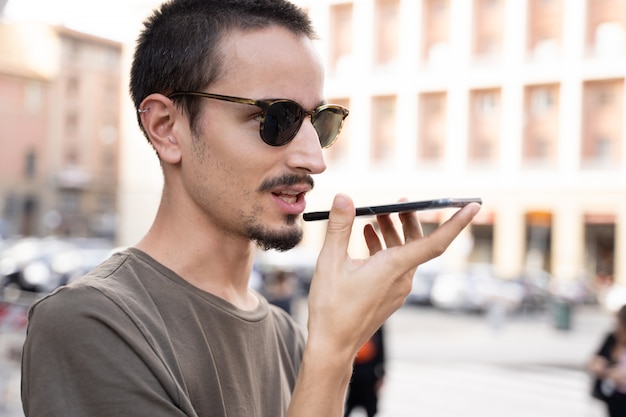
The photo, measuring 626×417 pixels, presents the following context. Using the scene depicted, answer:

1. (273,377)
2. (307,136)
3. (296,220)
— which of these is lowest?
(273,377)

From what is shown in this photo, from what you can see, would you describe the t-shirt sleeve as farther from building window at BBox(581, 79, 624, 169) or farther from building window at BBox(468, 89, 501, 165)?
building window at BBox(468, 89, 501, 165)

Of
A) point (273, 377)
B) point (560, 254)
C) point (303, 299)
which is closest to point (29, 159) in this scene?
point (303, 299)

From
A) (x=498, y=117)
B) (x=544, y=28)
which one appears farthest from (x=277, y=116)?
(x=498, y=117)

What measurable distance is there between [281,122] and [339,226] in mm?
255

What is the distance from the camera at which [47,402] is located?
109cm

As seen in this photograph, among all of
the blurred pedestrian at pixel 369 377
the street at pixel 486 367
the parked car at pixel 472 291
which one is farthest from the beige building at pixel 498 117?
the blurred pedestrian at pixel 369 377

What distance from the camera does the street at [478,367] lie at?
33.3 feet

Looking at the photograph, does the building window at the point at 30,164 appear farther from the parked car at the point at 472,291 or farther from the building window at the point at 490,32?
the parked car at the point at 472,291

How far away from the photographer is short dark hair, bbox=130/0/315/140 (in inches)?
54.2

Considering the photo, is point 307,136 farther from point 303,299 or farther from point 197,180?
point 303,299

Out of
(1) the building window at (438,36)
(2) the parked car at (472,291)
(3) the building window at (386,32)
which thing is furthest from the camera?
(3) the building window at (386,32)

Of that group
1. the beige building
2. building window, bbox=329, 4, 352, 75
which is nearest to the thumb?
the beige building

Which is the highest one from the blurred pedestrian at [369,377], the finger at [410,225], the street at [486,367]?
the finger at [410,225]

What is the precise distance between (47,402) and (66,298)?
16cm
